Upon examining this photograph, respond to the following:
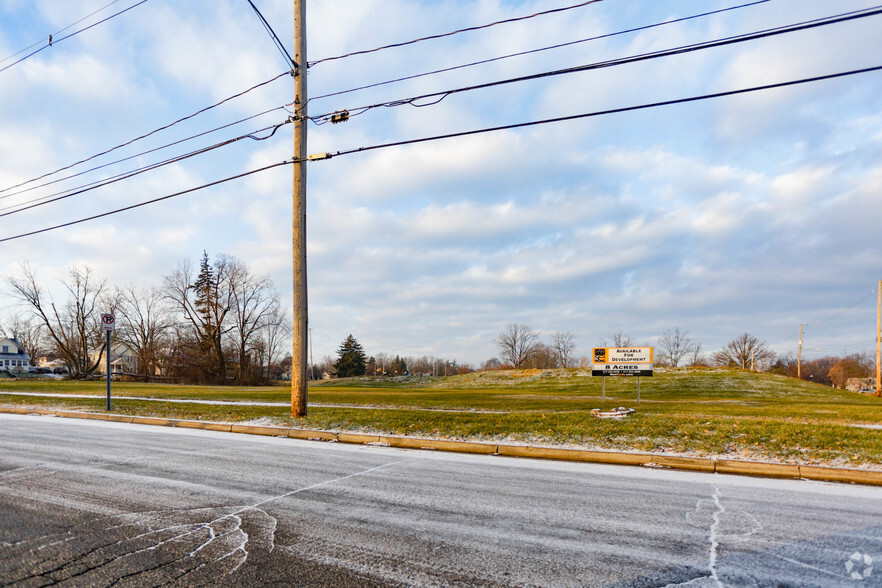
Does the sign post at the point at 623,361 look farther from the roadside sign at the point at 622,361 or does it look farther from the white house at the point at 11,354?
the white house at the point at 11,354

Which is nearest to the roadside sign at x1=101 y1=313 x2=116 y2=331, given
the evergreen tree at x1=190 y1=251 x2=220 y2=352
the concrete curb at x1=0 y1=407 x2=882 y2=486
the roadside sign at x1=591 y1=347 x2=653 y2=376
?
the concrete curb at x1=0 y1=407 x2=882 y2=486

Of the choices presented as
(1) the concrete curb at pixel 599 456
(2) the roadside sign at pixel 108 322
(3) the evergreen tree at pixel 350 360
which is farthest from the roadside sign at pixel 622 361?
(3) the evergreen tree at pixel 350 360

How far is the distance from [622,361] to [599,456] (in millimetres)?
10300

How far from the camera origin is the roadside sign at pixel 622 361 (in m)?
16.8

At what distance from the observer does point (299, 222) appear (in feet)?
39.2

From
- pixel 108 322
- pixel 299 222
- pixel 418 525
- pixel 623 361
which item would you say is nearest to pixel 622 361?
pixel 623 361

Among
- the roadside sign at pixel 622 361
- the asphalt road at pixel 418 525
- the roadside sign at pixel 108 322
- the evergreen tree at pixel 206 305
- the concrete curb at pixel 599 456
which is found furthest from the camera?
the evergreen tree at pixel 206 305

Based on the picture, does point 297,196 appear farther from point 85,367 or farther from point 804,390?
point 85,367

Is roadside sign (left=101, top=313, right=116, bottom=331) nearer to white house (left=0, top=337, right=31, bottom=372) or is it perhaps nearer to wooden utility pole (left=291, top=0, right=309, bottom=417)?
wooden utility pole (left=291, top=0, right=309, bottom=417)

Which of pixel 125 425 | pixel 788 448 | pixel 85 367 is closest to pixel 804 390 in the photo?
pixel 788 448

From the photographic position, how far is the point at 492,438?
352 inches

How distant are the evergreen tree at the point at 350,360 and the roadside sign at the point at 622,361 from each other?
7870 cm

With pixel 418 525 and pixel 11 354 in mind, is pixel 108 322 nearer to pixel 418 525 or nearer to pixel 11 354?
pixel 418 525

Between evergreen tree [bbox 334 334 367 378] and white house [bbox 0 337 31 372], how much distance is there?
6463 cm
